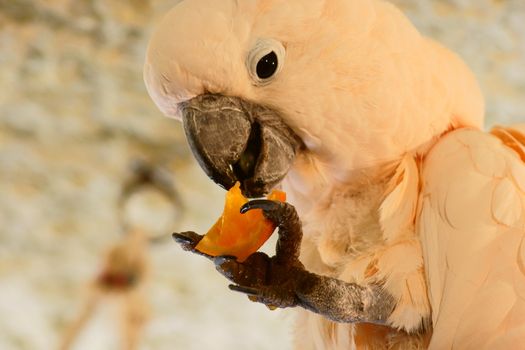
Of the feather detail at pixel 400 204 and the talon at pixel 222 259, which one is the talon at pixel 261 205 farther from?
the feather detail at pixel 400 204

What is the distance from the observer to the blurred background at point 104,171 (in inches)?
99.1

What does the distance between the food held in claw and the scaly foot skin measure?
0.01m

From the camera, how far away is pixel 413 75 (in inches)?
48.4

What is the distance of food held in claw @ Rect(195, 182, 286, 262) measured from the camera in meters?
1.04

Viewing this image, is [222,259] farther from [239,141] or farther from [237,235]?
[239,141]

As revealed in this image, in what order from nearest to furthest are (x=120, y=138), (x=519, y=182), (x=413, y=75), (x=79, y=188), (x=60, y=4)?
(x=519, y=182)
(x=413, y=75)
(x=60, y=4)
(x=120, y=138)
(x=79, y=188)

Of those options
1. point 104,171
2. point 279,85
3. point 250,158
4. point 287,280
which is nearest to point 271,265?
point 287,280

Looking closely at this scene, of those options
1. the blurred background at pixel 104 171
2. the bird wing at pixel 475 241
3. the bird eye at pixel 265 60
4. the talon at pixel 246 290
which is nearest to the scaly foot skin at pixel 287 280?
the talon at pixel 246 290

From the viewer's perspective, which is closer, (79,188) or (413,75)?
(413,75)

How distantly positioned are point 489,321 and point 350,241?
0.33 metres

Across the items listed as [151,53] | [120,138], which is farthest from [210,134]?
[120,138]

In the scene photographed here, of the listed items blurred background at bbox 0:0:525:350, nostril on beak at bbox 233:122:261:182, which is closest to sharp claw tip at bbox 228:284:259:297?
nostril on beak at bbox 233:122:261:182

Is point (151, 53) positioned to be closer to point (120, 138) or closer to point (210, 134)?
point (210, 134)

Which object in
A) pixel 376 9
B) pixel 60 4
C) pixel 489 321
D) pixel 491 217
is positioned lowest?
pixel 489 321
